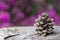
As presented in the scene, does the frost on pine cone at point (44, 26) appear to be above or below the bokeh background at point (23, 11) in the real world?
below

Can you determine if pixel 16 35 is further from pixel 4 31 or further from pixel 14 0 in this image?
pixel 14 0

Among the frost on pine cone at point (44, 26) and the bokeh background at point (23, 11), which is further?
the bokeh background at point (23, 11)

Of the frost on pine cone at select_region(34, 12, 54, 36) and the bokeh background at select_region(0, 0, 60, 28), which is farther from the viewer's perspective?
the bokeh background at select_region(0, 0, 60, 28)

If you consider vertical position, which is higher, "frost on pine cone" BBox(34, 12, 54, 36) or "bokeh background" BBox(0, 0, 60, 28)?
"bokeh background" BBox(0, 0, 60, 28)

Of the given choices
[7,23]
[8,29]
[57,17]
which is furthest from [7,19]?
[8,29]

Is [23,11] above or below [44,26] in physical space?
above

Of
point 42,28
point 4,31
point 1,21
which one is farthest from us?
point 1,21

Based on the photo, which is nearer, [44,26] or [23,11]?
[44,26]

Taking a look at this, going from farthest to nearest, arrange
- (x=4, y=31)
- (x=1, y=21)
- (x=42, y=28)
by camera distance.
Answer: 1. (x=1, y=21)
2. (x=4, y=31)
3. (x=42, y=28)
